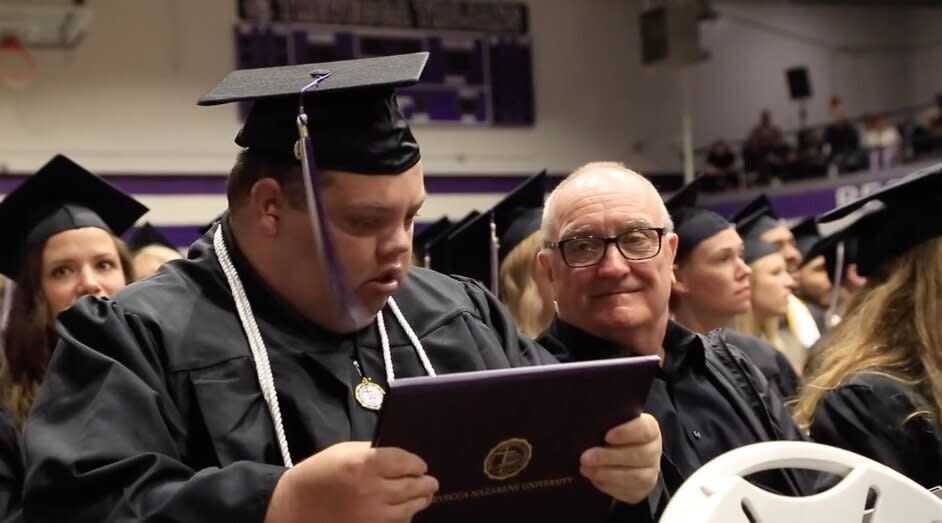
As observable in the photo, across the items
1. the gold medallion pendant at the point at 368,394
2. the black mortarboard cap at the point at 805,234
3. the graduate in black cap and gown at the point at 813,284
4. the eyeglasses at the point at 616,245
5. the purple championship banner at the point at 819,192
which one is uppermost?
the eyeglasses at the point at 616,245

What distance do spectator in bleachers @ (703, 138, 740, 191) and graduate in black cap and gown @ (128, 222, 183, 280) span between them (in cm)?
1148

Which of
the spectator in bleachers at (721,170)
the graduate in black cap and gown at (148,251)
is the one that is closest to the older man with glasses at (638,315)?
the graduate in black cap and gown at (148,251)

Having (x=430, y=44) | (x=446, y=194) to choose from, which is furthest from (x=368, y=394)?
(x=430, y=44)

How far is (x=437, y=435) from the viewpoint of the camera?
5.56 ft

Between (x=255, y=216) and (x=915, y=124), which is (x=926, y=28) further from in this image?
(x=255, y=216)

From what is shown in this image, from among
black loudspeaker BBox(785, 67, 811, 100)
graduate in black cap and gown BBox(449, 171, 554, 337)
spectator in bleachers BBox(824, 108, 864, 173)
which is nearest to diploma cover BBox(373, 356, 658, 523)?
graduate in black cap and gown BBox(449, 171, 554, 337)

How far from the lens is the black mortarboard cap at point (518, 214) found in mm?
4602

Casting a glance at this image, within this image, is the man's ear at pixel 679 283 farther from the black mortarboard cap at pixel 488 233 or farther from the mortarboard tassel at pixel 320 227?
the mortarboard tassel at pixel 320 227

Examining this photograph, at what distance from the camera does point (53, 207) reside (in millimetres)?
3828

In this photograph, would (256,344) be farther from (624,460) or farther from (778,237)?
(778,237)

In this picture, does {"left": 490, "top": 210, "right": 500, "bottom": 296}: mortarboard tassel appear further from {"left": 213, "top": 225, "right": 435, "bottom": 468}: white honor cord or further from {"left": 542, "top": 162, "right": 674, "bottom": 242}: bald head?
{"left": 213, "top": 225, "right": 435, "bottom": 468}: white honor cord

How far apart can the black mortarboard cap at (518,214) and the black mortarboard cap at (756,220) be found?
67.5 inches

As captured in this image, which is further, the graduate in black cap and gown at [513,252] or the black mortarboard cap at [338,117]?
the graduate in black cap and gown at [513,252]

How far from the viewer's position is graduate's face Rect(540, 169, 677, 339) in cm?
281
